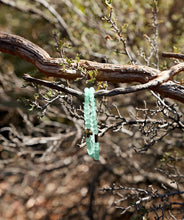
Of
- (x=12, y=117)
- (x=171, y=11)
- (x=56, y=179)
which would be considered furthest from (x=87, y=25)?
(x=56, y=179)

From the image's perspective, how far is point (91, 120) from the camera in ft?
5.00

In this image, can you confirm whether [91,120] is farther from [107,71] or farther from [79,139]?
[79,139]

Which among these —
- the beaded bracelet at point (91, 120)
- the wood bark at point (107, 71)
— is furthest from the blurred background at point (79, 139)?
the beaded bracelet at point (91, 120)

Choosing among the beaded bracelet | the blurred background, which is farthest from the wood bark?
the blurred background

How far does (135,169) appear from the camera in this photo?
4.07 meters

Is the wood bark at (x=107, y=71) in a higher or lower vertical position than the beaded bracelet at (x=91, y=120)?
higher

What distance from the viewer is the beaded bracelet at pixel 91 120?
1.49 meters

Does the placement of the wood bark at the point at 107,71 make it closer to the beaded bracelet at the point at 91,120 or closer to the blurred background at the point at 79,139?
the beaded bracelet at the point at 91,120

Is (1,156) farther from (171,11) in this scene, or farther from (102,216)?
(171,11)

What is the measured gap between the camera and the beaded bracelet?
149 centimetres

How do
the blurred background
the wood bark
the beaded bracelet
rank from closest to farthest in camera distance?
1. the beaded bracelet
2. the wood bark
3. the blurred background

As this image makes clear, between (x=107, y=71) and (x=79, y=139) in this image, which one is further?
(x=79, y=139)

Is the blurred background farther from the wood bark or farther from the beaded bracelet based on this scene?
the beaded bracelet

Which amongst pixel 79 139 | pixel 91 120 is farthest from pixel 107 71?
pixel 79 139
